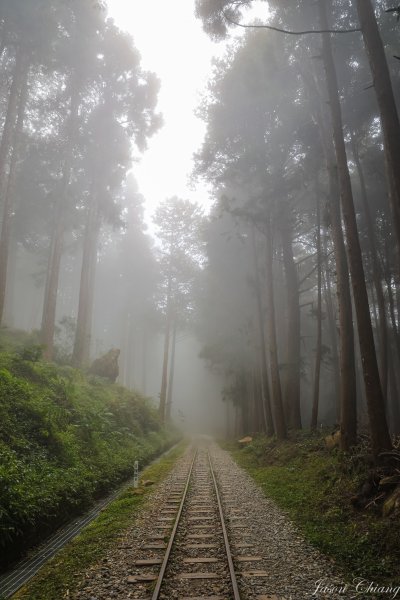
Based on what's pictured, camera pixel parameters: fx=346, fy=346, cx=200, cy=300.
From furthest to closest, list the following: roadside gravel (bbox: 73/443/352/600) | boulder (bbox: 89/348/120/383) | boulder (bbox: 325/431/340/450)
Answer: boulder (bbox: 89/348/120/383) < boulder (bbox: 325/431/340/450) < roadside gravel (bbox: 73/443/352/600)

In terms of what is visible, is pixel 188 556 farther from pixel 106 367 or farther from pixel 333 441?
pixel 106 367

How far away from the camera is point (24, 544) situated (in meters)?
5.25

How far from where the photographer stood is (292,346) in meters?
15.7

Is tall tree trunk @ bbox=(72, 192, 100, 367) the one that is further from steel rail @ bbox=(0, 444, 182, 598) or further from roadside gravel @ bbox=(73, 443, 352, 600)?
roadside gravel @ bbox=(73, 443, 352, 600)

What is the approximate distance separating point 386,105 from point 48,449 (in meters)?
9.98

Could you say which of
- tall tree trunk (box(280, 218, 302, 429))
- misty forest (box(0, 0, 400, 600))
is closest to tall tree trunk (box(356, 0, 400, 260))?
misty forest (box(0, 0, 400, 600))

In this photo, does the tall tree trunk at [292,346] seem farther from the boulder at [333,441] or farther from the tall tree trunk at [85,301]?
the tall tree trunk at [85,301]

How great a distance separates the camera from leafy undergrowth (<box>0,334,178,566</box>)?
5391mm

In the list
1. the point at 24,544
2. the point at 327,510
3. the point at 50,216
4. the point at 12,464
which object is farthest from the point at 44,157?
the point at 327,510

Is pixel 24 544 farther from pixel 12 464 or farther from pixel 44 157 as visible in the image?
pixel 44 157

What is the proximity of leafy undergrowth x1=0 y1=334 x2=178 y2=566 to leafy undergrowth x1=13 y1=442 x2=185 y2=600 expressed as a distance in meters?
0.59

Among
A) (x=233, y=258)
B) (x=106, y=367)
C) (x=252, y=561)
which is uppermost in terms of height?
(x=233, y=258)

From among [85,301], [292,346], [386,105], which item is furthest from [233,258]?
[386,105]

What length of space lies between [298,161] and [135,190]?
20320 millimetres
